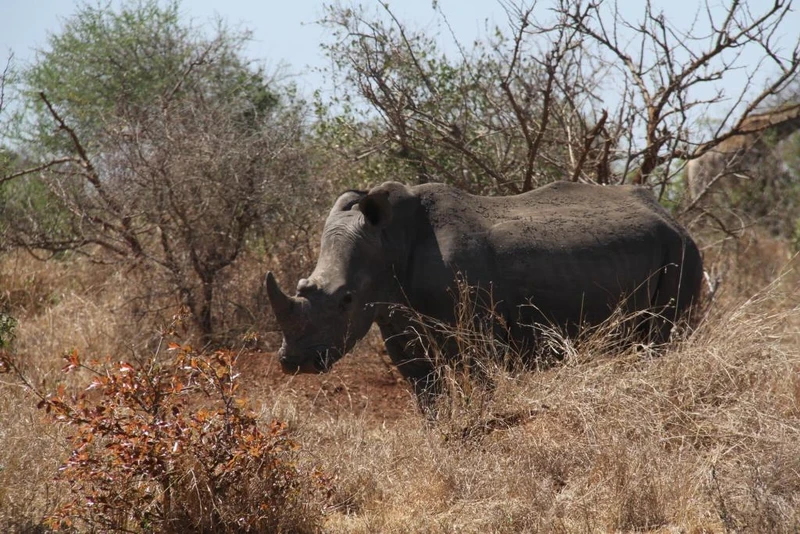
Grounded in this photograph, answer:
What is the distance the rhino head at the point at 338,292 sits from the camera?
6.77 m

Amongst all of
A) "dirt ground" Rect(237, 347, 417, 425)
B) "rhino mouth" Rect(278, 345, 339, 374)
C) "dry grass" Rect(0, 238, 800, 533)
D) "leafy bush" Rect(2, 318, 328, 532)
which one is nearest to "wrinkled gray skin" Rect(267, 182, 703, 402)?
"rhino mouth" Rect(278, 345, 339, 374)

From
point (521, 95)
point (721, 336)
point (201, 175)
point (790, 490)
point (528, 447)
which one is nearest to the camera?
point (790, 490)

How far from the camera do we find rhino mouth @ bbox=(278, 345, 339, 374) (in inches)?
267

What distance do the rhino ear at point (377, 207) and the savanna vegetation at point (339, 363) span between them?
1036mm

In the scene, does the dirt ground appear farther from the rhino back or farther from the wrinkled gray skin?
the rhino back

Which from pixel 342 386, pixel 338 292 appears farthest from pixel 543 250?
pixel 342 386

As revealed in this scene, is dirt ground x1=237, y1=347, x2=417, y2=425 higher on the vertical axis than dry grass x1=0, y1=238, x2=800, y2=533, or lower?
lower

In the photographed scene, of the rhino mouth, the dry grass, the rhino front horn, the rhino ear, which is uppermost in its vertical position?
the rhino ear

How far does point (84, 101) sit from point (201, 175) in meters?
4.04

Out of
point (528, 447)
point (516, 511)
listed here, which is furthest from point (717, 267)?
point (516, 511)

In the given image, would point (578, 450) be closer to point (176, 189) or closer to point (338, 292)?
point (338, 292)

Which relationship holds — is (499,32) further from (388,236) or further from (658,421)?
(658,421)

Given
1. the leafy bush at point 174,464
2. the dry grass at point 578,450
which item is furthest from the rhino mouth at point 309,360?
the leafy bush at point 174,464

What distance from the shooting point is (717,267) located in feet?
36.2
